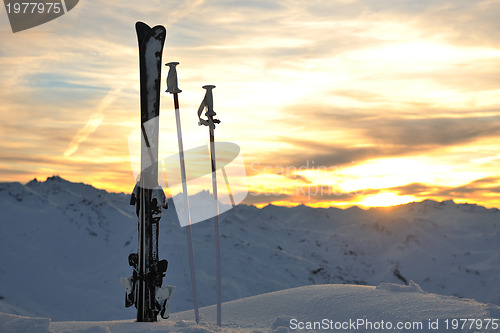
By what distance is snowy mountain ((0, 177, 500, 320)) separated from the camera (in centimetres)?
2836

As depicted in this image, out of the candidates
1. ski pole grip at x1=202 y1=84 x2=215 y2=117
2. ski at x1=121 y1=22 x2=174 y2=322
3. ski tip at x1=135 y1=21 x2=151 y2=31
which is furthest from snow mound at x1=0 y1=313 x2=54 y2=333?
ski tip at x1=135 y1=21 x2=151 y2=31

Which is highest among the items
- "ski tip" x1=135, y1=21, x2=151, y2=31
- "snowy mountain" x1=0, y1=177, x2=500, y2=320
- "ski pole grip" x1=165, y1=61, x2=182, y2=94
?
"ski tip" x1=135, y1=21, x2=151, y2=31

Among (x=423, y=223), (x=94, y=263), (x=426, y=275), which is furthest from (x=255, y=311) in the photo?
(x=423, y=223)

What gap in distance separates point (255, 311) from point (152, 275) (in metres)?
2.67

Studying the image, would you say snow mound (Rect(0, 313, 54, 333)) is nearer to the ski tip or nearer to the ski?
the ski

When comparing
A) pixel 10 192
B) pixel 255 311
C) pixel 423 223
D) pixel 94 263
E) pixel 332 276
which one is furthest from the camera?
pixel 423 223

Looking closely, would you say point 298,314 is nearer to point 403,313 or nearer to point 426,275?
point 403,313

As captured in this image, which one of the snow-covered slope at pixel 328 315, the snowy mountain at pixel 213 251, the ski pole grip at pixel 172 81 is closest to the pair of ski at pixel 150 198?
the ski pole grip at pixel 172 81

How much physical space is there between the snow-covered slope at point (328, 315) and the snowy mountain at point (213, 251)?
54.0 feet

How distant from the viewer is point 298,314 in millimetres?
10602

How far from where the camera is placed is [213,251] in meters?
37.8

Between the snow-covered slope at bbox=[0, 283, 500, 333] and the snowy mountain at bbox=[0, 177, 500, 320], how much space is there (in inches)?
648

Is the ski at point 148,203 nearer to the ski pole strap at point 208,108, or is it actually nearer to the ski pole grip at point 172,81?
the ski pole grip at point 172,81

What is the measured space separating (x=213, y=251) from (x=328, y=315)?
27901 mm
